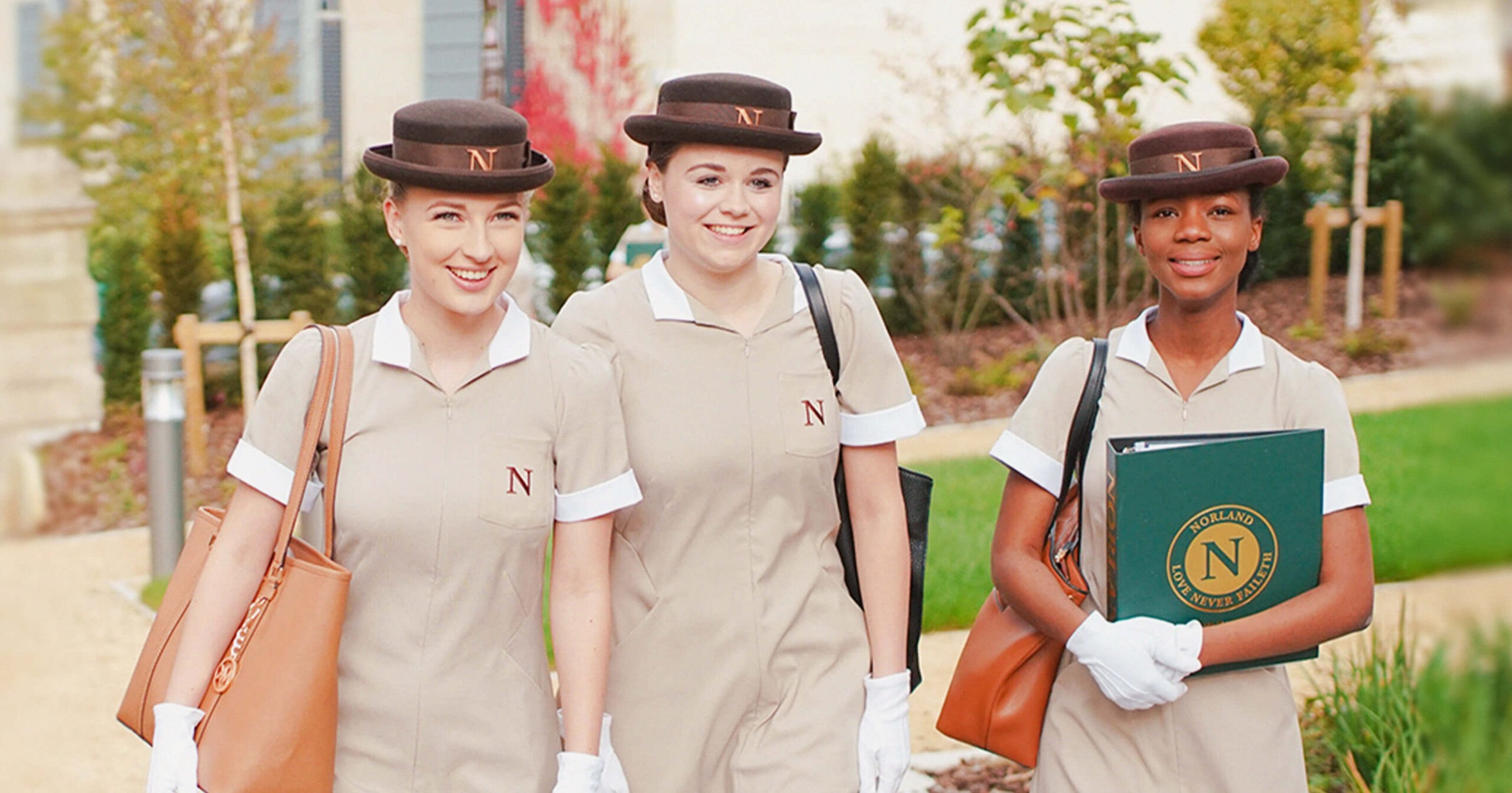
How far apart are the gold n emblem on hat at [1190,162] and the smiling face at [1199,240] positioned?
0.04 metres

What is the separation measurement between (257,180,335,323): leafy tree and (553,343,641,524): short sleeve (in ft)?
30.2

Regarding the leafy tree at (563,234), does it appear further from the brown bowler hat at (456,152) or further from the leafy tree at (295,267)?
the brown bowler hat at (456,152)

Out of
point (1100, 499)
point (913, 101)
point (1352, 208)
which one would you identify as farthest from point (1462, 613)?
point (913, 101)

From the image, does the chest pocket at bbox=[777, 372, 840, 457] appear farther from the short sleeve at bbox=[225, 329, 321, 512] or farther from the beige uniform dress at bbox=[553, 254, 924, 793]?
the short sleeve at bbox=[225, 329, 321, 512]

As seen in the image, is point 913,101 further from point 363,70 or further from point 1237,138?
point 1237,138

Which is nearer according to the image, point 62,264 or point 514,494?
point 514,494

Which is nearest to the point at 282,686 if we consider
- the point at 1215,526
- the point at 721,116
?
the point at 721,116

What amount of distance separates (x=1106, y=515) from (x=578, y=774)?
92cm

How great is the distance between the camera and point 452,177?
2.13m

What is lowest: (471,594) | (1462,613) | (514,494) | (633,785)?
(633,785)

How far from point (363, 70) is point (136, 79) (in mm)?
10410

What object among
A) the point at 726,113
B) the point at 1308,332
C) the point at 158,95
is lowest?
the point at 1308,332

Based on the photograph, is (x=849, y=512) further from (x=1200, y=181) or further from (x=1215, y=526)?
(x=1200, y=181)

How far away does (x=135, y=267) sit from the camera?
10609 mm
